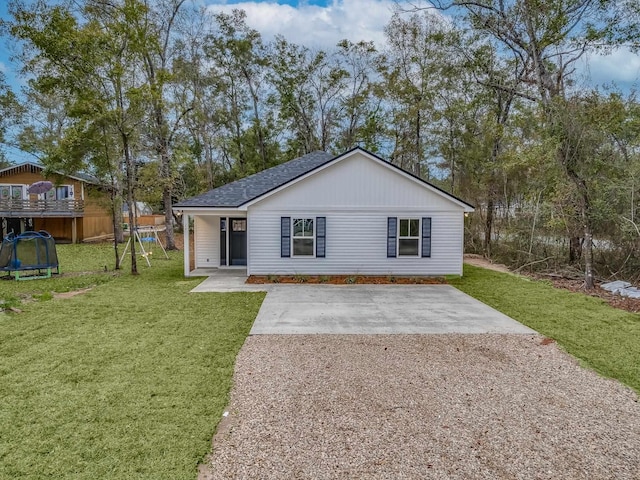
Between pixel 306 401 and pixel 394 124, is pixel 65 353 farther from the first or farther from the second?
pixel 394 124

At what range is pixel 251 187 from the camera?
14.0 meters

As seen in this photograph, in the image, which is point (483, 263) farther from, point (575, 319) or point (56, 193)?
point (56, 193)

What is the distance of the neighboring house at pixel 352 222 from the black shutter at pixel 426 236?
0.03 m

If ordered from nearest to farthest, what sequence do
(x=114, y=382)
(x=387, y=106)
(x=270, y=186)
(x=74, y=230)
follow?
(x=114, y=382) < (x=270, y=186) < (x=74, y=230) < (x=387, y=106)

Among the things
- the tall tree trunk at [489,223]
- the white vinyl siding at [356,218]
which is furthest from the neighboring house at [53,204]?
the tall tree trunk at [489,223]

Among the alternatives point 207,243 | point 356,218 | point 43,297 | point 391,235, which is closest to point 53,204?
point 207,243

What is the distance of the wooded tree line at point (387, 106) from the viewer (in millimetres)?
10656

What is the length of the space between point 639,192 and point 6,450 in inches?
507

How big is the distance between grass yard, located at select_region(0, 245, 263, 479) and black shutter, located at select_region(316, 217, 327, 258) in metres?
3.72

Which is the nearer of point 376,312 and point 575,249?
point 376,312

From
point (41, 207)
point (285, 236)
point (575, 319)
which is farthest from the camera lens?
point (41, 207)

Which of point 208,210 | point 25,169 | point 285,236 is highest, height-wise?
point 25,169

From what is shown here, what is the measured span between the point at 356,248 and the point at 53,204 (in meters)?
20.4

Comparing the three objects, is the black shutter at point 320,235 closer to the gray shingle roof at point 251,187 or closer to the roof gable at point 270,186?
the roof gable at point 270,186
